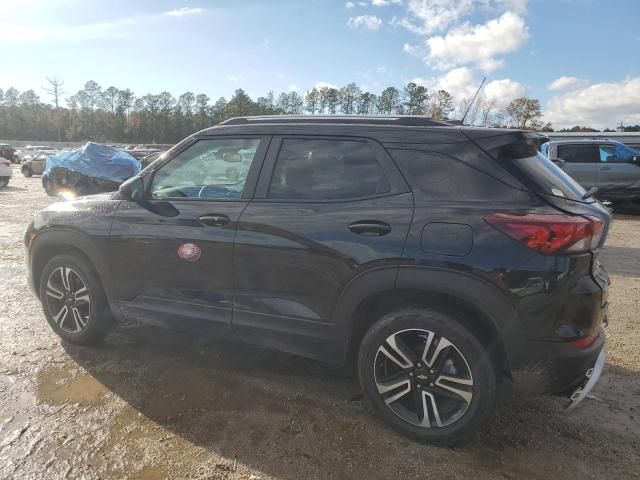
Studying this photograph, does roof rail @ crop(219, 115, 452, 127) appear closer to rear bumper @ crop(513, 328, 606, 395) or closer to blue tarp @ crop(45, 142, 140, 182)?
rear bumper @ crop(513, 328, 606, 395)

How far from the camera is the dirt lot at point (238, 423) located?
101 inches

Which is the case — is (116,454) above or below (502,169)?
below

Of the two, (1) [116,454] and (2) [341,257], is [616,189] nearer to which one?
(2) [341,257]

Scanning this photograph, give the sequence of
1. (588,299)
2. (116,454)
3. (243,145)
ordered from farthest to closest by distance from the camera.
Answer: (243,145) < (116,454) < (588,299)

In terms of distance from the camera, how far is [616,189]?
1292 cm

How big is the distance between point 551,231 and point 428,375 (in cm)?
104

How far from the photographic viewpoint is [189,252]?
129 inches

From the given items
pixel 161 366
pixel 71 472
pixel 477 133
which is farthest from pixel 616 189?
pixel 71 472

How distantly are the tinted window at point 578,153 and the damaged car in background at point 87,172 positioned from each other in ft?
39.2

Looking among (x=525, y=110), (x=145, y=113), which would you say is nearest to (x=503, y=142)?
(x=525, y=110)

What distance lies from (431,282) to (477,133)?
0.90 m

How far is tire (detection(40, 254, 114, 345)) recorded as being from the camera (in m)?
3.79

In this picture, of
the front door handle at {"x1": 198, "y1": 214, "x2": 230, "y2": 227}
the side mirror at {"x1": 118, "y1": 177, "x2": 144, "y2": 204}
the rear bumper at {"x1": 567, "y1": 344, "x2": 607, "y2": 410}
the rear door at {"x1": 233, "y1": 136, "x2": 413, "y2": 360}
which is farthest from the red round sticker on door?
the rear bumper at {"x1": 567, "y1": 344, "x2": 607, "y2": 410}

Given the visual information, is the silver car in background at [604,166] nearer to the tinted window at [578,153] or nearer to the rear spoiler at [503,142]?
the tinted window at [578,153]
